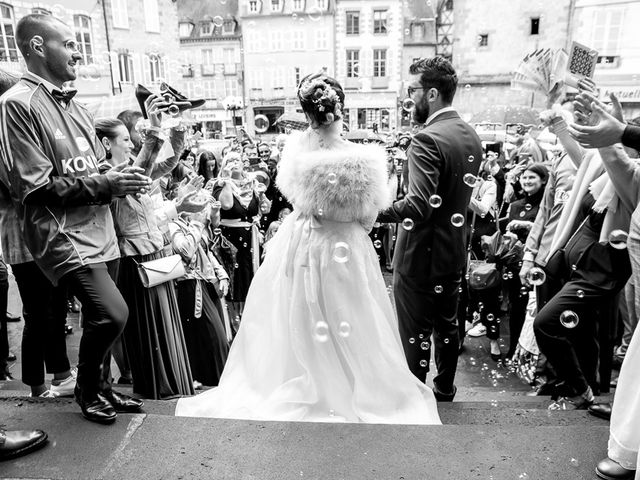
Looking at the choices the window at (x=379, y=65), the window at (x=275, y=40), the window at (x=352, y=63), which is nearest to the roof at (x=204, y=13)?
the window at (x=275, y=40)

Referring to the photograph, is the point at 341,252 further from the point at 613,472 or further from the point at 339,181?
the point at 613,472

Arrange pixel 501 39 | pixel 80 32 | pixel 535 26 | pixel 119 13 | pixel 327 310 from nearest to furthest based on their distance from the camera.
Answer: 1. pixel 327 310
2. pixel 80 32
3. pixel 119 13
4. pixel 501 39
5. pixel 535 26

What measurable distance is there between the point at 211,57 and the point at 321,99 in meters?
29.6

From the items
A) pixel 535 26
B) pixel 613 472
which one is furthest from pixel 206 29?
pixel 613 472

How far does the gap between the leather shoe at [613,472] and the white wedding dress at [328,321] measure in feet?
2.77

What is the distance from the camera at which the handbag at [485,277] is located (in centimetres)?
414

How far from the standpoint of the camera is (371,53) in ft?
59.5

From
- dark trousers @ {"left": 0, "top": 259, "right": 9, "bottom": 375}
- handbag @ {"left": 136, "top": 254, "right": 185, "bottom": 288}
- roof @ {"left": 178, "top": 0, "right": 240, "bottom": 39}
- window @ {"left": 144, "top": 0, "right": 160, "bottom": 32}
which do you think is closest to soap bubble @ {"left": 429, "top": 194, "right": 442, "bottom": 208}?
handbag @ {"left": 136, "top": 254, "right": 185, "bottom": 288}

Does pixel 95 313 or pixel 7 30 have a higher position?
pixel 7 30

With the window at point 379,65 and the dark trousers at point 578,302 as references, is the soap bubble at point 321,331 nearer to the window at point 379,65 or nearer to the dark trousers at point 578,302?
the dark trousers at point 578,302

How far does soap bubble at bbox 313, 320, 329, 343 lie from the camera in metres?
2.67

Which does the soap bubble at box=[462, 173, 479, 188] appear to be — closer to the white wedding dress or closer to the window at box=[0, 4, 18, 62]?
the white wedding dress

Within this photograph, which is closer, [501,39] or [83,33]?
[83,33]

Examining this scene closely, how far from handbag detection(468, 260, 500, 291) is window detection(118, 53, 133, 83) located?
569 inches
